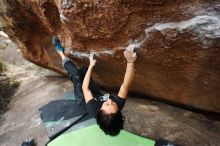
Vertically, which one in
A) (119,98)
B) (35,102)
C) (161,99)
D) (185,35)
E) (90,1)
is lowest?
(35,102)

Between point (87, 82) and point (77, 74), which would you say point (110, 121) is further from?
point (77, 74)

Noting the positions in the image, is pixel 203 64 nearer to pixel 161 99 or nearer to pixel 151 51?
pixel 151 51

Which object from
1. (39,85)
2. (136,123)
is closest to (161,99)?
(136,123)

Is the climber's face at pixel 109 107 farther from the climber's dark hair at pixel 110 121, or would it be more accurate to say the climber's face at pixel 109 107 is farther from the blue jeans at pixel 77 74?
the blue jeans at pixel 77 74

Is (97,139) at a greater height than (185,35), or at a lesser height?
lesser

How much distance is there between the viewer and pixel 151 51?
3.87 m

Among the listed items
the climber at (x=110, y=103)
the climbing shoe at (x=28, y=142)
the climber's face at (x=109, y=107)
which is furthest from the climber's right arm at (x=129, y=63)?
the climbing shoe at (x=28, y=142)

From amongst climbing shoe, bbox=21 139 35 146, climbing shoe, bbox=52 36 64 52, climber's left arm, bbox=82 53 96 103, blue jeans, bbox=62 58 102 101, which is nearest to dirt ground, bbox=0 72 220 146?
climbing shoe, bbox=21 139 35 146

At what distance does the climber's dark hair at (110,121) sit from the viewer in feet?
13.1

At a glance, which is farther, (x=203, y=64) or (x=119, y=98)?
(x=119, y=98)

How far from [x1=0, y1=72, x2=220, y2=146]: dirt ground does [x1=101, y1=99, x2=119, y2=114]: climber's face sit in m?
0.81

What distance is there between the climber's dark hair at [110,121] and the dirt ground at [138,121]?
0.67 metres

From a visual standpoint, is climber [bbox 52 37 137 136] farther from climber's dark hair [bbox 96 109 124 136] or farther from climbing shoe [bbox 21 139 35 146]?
climbing shoe [bbox 21 139 35 146]

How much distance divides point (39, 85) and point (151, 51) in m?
4.03
